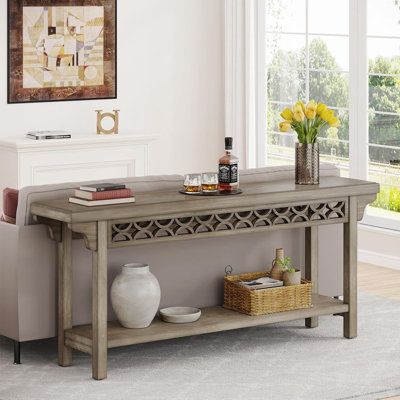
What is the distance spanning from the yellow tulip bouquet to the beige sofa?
11.3 inches

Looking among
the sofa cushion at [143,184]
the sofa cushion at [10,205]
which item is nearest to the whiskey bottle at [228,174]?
the sofa cushion at [143,184]

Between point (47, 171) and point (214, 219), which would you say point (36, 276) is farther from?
point (47, 171)

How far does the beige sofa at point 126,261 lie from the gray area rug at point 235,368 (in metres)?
0.23

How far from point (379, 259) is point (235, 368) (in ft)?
9.32

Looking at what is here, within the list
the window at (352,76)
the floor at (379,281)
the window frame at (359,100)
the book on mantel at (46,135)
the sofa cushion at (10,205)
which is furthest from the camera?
the book on mantel at (46,135)

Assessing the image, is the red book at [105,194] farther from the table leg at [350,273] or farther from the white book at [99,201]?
the table leg at [350,273]

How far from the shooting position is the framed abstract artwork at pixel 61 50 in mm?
8359

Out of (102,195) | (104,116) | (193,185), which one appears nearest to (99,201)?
(102,195)

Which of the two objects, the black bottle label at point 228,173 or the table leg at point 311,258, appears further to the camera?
the table leg at point 311,258

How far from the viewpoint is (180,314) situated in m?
5.42

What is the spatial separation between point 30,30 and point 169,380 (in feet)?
13.6

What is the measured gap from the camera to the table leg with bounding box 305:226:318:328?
5.88 m

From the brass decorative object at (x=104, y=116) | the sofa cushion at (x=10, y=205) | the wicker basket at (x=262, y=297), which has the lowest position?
the wicker basket at (x=262, y=297)

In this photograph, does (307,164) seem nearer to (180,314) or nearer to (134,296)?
(180,314)
